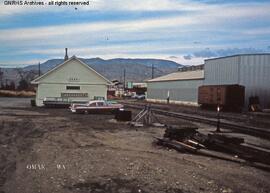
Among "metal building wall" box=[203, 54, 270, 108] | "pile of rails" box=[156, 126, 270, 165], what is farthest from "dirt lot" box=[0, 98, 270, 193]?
"metal building wall" box=[203, 54, 270, 108]

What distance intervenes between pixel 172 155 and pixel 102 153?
237cm

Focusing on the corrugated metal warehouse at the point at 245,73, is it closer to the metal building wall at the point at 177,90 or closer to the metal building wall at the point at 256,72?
the metal building wall at the point at 256,72

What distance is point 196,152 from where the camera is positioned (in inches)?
598

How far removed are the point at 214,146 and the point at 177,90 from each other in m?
58.9

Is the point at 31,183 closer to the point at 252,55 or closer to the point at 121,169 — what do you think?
the point at 121,169

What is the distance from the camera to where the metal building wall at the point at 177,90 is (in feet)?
219

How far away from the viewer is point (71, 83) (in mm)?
58781

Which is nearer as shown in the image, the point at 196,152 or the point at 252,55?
the point at 196,152

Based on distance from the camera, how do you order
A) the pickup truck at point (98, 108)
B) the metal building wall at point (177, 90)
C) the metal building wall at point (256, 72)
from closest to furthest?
the pickup truck at point (98, 108), the metal building wall at point (256, 72), the metal building wall at point (177, 90)

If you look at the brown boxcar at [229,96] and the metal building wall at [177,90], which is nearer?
the brown boxcar at [229,96]

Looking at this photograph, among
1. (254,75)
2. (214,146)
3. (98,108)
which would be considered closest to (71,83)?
(98,108)

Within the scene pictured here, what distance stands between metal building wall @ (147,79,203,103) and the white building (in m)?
14.2

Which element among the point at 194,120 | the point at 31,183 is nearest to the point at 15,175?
the point at 31,183

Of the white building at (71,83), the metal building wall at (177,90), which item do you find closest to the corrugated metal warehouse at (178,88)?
the metal building wall at (177,90)
